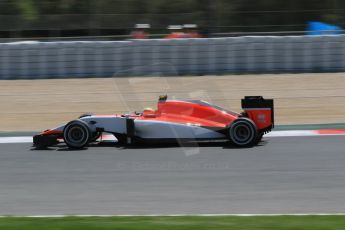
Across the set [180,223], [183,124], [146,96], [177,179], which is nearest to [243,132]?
[183,124]

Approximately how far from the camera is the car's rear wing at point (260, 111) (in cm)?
974

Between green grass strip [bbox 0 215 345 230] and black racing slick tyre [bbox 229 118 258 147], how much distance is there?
11.9 feet

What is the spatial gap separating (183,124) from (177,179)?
73.6 inches

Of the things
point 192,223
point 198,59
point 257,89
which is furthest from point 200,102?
point 198,59

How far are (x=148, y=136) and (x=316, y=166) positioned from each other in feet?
8.24

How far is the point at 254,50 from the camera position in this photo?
16812mm

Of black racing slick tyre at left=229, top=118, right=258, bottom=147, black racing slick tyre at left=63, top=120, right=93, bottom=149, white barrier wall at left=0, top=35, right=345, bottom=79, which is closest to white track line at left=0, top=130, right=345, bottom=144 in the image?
black racing slick tyre at left=63, top=120, right=93, bottom=149

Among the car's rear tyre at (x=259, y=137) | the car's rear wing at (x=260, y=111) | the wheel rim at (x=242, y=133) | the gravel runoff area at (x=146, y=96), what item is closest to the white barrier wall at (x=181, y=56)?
the gravel runoff area at (x=146, y=96)

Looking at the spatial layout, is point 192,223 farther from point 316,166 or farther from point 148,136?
point 148,136

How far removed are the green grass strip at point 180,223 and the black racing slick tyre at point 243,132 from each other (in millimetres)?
3629

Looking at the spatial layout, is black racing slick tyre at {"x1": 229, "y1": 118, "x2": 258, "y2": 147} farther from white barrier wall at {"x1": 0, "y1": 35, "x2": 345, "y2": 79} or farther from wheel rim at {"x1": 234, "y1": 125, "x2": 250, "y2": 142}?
white barrier wall at {"x1": 0, "y1": 35, "x2": 345, "y2": 79}

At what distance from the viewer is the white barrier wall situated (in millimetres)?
16734

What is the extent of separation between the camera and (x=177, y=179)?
25.9 feet

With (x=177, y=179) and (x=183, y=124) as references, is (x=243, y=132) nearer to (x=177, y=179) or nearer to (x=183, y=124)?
(x=183, y=124)
